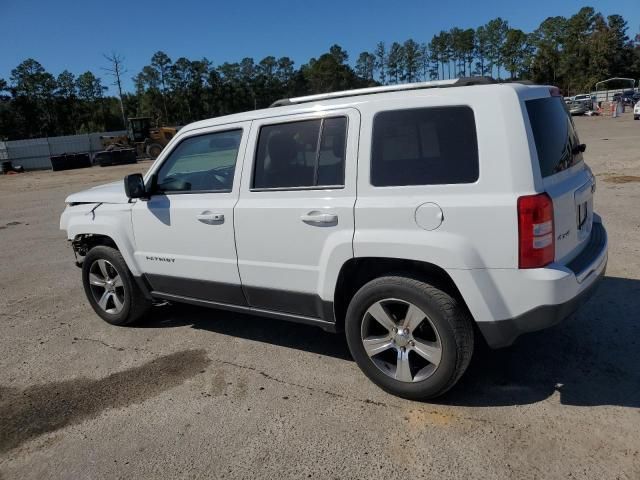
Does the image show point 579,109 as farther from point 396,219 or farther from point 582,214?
point 396,219

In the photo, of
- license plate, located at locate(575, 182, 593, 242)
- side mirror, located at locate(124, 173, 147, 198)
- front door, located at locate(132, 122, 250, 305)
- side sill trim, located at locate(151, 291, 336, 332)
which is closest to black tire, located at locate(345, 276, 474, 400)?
side sill trim, located at locate(151, 291, 336, 332)

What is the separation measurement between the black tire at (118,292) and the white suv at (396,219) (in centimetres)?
68

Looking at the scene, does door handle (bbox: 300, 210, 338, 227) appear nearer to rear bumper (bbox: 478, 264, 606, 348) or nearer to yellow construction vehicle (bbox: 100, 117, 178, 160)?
rear bumper (bbox: 478, 264, 606, 348)

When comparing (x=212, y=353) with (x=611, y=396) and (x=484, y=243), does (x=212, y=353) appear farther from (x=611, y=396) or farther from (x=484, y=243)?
(x=611, y=396)

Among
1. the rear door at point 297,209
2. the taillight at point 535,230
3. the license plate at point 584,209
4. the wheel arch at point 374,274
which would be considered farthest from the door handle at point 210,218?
the license plate at point 584,209

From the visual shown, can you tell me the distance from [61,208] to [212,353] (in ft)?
41.0

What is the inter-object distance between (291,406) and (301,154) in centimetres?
172

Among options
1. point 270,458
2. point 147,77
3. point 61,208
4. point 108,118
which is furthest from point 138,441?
point 147,77

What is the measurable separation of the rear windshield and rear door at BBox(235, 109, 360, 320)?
3.55 ft

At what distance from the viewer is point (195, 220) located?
4.05 metres

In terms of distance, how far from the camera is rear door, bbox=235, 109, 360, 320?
3.35 m

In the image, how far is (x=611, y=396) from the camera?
319cm

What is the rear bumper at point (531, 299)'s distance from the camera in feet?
9.21

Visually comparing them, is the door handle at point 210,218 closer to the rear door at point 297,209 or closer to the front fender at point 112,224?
the rear door at point 297,209
